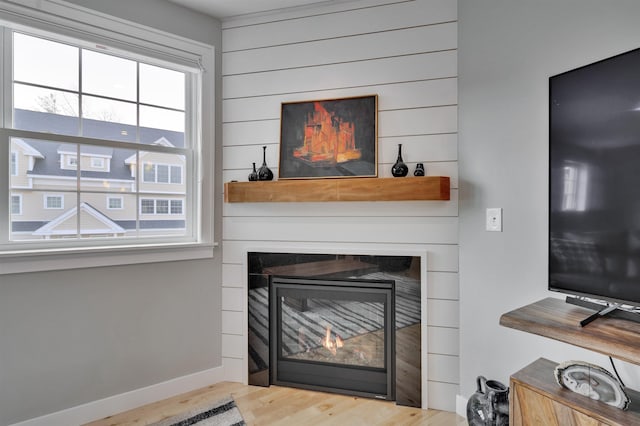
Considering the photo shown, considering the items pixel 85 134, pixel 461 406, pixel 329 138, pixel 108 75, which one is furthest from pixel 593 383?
pixel 108 75

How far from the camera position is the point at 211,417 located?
2.26 meters

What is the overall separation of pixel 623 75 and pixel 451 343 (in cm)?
166

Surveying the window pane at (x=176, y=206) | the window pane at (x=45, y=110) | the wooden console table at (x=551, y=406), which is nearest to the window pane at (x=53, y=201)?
the window pane at (x=45, y=110)

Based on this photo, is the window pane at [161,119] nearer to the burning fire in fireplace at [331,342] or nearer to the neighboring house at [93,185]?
the neighboring house at [93,185]

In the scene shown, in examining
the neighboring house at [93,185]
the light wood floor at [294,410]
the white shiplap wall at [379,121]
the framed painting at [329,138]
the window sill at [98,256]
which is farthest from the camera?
the framed painting at [329,138]

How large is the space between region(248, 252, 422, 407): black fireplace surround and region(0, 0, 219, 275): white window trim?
54cm

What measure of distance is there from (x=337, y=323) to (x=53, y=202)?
189 centimetres

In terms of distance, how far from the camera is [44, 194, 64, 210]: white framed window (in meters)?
2.17

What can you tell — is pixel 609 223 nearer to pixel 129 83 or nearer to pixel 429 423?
pixel 429 423

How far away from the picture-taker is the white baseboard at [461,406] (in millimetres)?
2260

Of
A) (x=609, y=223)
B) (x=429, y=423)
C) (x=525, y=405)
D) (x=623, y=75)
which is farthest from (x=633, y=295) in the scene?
(x=429, y=423)

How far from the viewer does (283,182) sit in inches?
97.4

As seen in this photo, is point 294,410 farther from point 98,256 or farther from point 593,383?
point 593,383

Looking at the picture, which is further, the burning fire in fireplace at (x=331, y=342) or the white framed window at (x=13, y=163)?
the burning fire in fireplace at (x=331, y=342)
